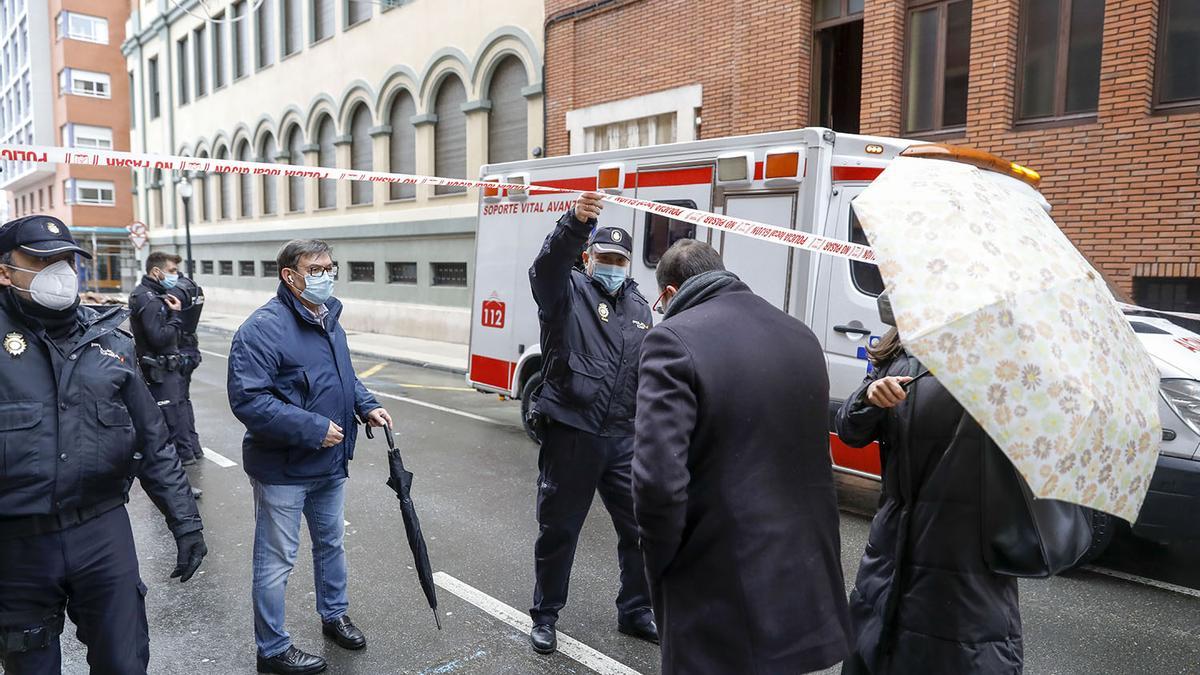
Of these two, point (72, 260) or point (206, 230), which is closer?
point (72, 260)

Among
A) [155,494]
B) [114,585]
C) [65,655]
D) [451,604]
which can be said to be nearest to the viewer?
[114,585]

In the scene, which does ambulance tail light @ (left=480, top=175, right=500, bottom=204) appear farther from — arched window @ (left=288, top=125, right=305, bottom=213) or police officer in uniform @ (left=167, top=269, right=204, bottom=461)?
arched window @ (left=288, top=125, right=305, bottom=213)

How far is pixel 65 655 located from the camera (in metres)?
3.85

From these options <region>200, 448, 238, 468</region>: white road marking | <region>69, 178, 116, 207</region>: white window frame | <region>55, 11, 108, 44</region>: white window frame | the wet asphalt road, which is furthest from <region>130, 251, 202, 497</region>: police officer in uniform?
<region>55, 11, 108, 44</region>: white window frame

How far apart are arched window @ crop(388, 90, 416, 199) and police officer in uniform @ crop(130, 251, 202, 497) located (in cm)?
1289

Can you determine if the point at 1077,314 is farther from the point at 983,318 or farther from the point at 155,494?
the point at 155,494

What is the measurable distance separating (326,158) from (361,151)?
7.31 ft

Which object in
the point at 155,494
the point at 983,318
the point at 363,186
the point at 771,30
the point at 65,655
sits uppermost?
the point at 771,30

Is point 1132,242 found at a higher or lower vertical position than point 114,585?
higher

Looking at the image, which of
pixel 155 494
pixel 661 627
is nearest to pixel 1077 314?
pixel 661 627

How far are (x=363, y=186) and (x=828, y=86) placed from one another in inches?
557

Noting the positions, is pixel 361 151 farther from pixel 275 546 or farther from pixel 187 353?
pixel 275 546

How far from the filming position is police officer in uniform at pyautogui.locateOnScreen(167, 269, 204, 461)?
7023mm

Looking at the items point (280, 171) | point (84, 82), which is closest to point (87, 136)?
point (84, 82)
